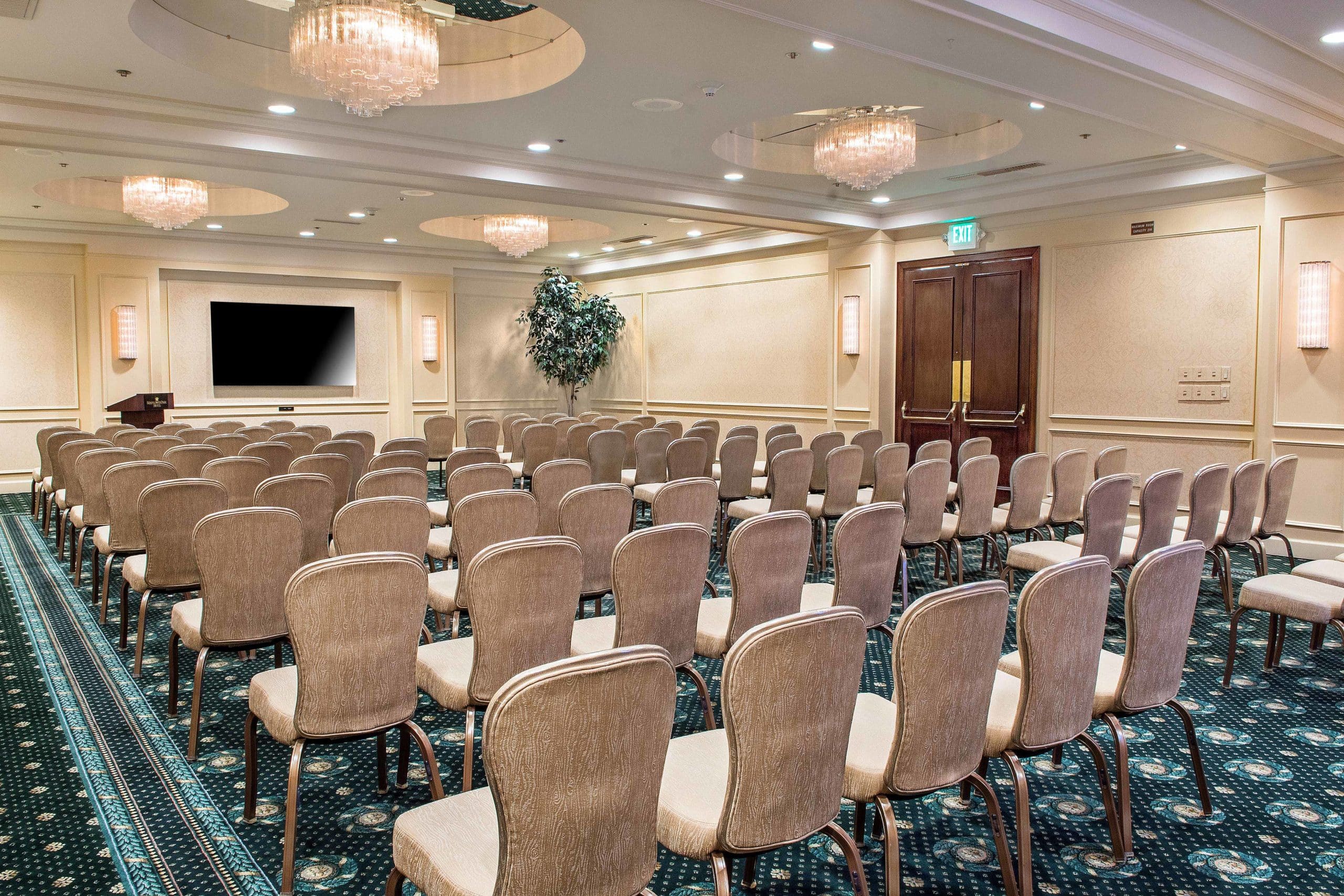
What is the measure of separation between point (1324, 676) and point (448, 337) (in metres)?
12.1

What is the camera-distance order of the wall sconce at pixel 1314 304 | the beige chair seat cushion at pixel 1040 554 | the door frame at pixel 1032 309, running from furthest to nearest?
the door frame at pixel 1032 309 < the wall sconce at pixel 1314 304 < the beige chair seat cushion at pixel 1040 554

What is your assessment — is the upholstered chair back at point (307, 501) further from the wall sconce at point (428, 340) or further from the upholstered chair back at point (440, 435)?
the wall sconce at point (428, 340)

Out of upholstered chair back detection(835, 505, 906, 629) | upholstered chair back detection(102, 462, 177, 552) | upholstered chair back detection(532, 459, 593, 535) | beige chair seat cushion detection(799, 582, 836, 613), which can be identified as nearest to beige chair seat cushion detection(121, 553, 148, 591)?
upholstered chair back detection(102, 462, 177, 552)

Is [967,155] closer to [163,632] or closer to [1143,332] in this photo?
[1143,332]

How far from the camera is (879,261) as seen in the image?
10.4 meters

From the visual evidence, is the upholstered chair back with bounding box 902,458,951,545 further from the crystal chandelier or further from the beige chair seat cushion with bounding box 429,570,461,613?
the crystal chandelier

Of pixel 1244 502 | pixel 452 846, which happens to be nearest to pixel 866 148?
pixel 1244 502

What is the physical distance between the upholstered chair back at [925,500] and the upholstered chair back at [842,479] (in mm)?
791

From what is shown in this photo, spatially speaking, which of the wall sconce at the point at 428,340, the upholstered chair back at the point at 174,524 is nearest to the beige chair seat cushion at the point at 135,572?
the upholstered chair back at the point at 174,524

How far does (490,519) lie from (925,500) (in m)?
2.68

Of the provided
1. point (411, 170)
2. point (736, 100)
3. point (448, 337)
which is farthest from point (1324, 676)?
point (448, 337)

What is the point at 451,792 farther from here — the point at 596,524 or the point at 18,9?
the point at 18,9

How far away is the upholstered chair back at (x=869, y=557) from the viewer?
3357 mm

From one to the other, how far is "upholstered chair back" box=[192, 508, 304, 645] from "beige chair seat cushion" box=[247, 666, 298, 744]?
1.55 ft
